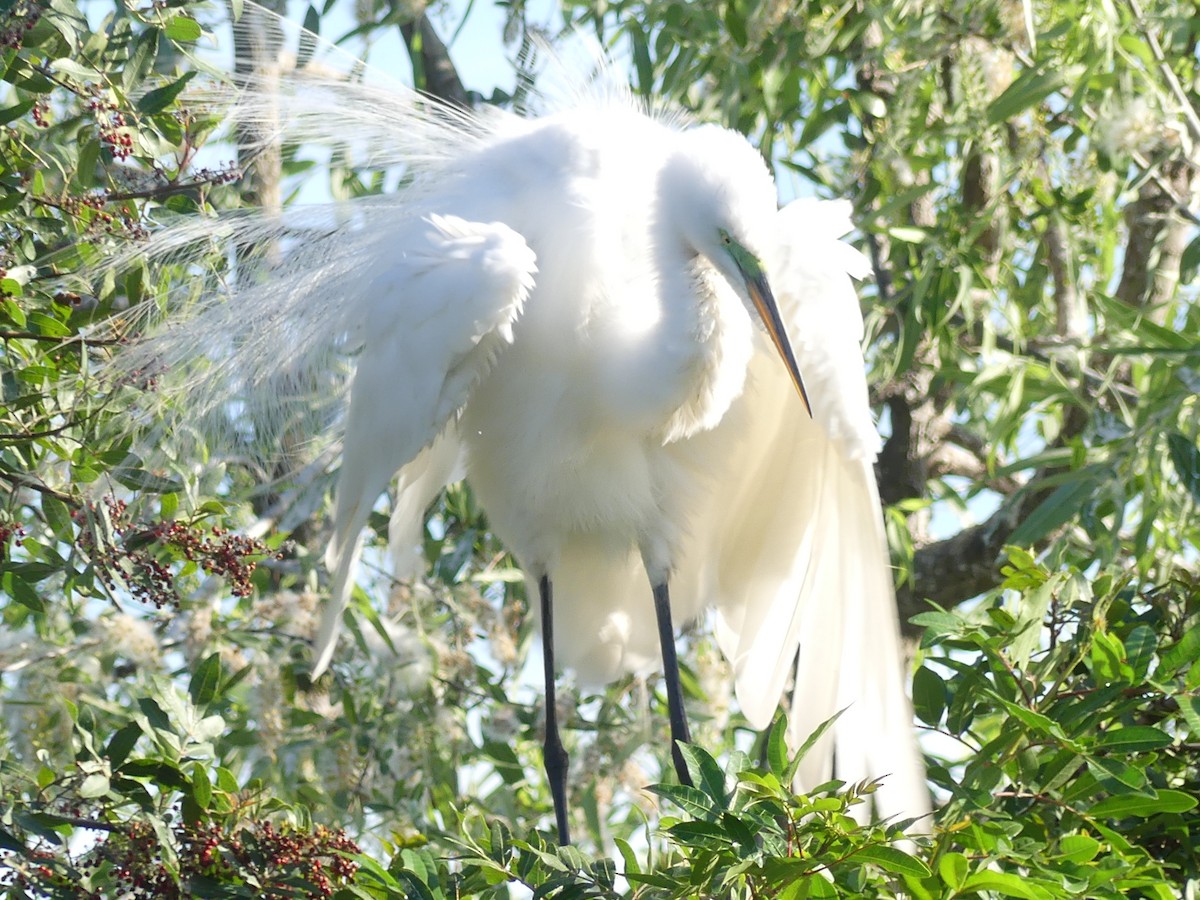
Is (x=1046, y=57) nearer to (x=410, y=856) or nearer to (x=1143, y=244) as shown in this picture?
(x=1143, y=244)

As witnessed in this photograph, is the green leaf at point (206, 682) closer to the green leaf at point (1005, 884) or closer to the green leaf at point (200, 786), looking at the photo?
the green leaf at point (200, 786)

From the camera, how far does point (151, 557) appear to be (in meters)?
1.76

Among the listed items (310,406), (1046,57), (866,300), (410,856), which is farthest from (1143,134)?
(410,856)

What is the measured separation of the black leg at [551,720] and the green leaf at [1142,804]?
1.16 m

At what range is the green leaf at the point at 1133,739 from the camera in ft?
4.89

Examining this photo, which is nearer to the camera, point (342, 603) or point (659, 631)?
point (342, 603)

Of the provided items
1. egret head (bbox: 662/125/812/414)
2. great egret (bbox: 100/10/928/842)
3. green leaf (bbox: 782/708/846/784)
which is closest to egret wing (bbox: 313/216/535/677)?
great egret (bbox: 100/10/928/842)

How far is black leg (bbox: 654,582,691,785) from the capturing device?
2414mm

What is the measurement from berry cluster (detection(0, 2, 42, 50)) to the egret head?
948 mm


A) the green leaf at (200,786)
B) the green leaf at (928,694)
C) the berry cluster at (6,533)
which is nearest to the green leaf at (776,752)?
the green leaf at (928,694)

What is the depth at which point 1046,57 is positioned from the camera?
2.63m

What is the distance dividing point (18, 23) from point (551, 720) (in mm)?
1470

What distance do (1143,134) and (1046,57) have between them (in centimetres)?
23

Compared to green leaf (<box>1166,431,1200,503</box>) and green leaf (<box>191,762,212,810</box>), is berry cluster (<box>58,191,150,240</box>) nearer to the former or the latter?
green leaf (<box>191,762,212,810</box>)
